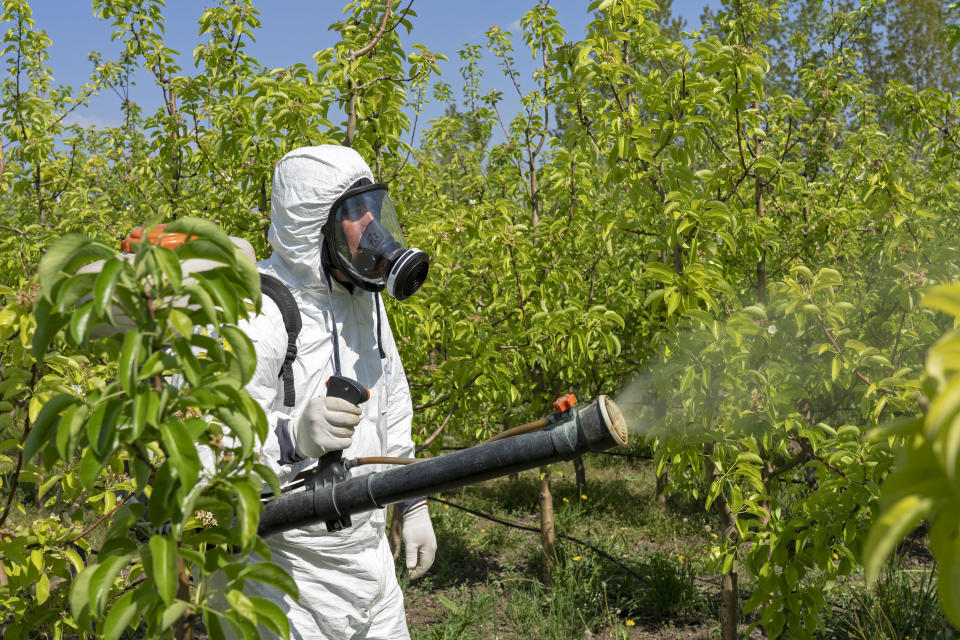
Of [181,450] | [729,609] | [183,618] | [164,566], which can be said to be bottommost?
[729,609]

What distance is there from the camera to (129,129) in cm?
699

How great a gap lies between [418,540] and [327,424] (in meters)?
0.95

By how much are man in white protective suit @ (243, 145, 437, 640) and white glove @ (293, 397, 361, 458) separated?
0.08 ft

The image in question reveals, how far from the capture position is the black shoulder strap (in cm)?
215

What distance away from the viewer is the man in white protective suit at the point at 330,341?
7.01 ft

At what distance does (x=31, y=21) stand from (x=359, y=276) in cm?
368

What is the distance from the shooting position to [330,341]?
2318 millimetres

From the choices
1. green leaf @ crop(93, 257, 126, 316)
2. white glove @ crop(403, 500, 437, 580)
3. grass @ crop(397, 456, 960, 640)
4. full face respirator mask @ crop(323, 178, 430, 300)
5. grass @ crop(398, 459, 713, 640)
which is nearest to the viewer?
green leaf @ crop(93, 257, 126, 316)

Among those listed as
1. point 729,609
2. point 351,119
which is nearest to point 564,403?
point 729,609

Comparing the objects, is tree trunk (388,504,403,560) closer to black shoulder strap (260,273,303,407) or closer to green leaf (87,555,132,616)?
black shoulder strap (260,273,303,407)

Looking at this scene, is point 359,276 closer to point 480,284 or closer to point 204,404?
point 204,404

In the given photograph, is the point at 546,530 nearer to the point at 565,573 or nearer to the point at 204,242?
the point at 565,573

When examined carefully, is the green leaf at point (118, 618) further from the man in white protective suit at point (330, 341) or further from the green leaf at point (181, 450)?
the man in white protective suit at point (330, 341)

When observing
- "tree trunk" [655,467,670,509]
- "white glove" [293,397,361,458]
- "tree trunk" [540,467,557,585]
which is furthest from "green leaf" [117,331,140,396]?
"tree trunk" [655,467,670,509]
